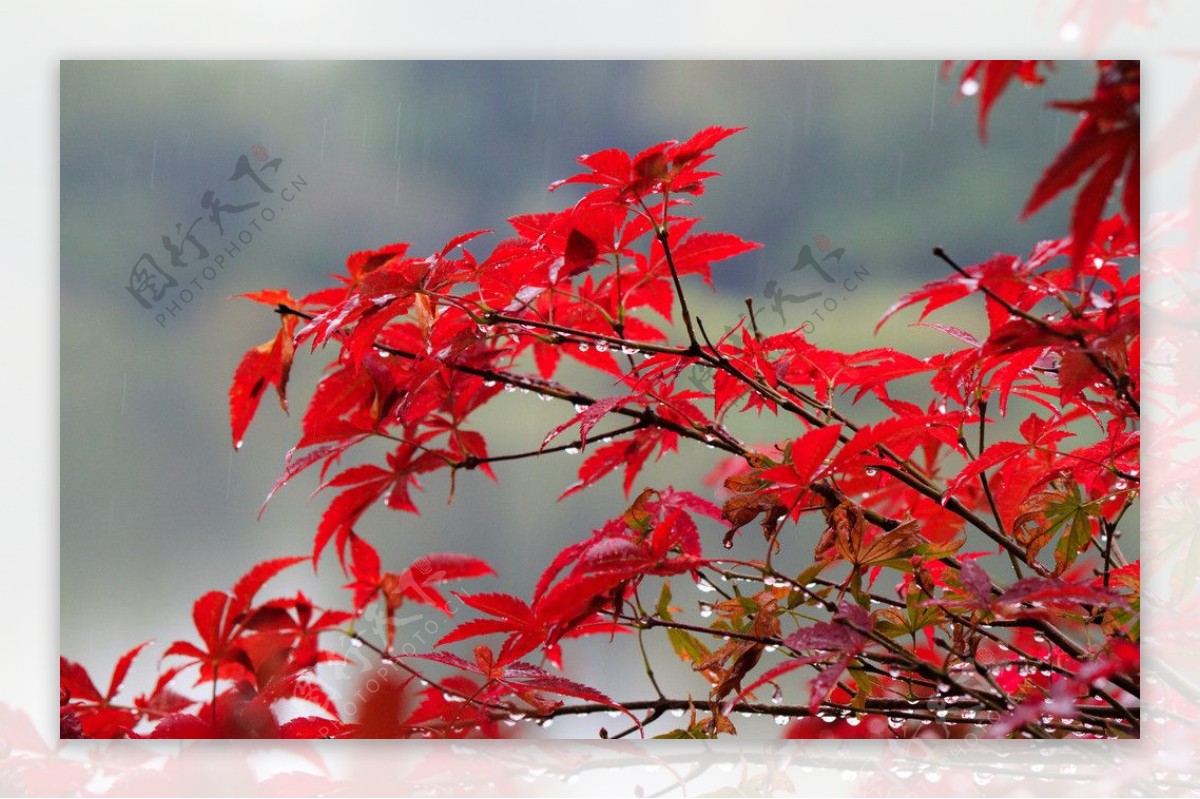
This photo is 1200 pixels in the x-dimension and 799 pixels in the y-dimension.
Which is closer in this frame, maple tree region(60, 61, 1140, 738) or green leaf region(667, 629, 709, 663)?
maple tree region(60, 61, 1140, 738)

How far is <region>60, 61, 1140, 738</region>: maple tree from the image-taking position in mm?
818

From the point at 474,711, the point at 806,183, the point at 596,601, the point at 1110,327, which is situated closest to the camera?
the point at 1110,327

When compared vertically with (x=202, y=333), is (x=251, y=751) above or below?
below

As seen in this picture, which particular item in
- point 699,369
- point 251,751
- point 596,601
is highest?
point 699,369

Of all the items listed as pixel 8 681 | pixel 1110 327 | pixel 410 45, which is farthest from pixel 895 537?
pixel 8 681

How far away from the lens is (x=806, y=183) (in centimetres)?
119

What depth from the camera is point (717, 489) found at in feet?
3.96

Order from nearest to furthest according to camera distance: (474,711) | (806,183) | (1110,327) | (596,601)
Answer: (1110,327) < (596,601) < (474,711) < (806,183)

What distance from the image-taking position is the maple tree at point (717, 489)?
818mm

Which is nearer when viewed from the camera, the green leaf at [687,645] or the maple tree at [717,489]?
the maple tree at [717,489]

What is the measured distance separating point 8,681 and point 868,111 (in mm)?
1229

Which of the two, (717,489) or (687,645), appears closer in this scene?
(687,645)

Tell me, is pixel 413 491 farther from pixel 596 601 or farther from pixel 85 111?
pixel 85 111

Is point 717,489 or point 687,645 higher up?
point 717,489
